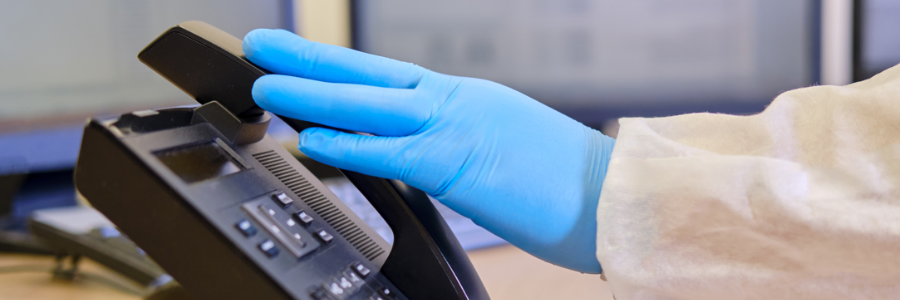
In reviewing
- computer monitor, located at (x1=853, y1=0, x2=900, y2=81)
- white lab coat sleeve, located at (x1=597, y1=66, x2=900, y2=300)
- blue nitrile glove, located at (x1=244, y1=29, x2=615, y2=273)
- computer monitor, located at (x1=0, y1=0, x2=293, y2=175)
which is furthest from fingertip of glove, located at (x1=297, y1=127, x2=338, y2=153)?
→ computer monitor, located at (x1=853, y1=0, x2=900, y2=81)

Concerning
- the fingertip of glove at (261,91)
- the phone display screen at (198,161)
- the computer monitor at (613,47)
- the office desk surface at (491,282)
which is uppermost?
the fingertip of glove at (261,91)

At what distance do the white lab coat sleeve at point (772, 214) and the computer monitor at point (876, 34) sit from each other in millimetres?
1129

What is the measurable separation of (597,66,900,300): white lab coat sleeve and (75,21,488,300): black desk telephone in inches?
4.6

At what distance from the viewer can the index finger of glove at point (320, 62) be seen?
1.05 ft

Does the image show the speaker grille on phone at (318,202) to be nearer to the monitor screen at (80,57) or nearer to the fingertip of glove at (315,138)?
the fingertip of glove at (315,138)

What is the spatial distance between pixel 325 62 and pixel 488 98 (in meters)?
0.12

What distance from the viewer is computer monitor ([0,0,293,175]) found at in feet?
2.09

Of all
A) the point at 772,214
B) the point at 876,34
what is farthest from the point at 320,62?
the point at 876,34

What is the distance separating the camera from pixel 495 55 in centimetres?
96

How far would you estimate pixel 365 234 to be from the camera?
344 millimetres

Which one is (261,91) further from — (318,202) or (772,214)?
(772,214)

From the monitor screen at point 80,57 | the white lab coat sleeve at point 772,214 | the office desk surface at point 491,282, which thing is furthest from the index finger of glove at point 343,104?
the monitor screen at point 80,57

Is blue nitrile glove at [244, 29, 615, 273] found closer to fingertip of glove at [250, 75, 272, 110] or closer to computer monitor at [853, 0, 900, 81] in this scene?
fingertip of glove at [250, 75, 272, 110]

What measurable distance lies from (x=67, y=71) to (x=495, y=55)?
676 mm
